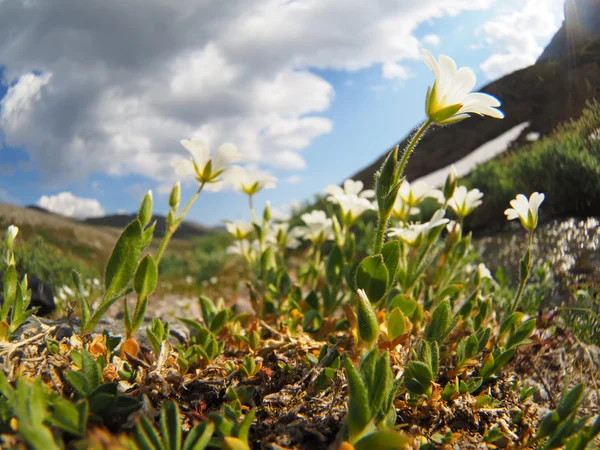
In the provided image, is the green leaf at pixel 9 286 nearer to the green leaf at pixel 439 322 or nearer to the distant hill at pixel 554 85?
the green leaf at pixel 439 322

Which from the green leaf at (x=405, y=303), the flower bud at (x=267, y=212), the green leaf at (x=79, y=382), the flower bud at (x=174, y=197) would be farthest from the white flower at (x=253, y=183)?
the green leaf at (x=79, y=382)

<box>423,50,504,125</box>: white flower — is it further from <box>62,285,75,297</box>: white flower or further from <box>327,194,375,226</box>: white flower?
<box>62,285,75,297</box>: white flower

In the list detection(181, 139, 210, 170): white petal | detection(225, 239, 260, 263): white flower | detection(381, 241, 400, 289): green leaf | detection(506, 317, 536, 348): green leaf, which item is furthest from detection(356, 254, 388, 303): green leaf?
detection(225, 239, 260, 263): white flower

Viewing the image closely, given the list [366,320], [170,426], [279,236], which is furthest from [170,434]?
[279,236]

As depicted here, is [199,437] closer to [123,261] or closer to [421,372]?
[421,372]

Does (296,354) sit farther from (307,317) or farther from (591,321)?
Answer: (591,321)

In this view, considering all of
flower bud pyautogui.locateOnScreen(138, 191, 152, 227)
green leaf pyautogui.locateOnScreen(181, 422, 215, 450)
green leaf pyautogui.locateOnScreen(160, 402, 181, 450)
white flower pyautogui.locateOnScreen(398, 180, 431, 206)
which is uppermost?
flower bud pyautogui.locateOnScreen(138, 191, 152, 227)

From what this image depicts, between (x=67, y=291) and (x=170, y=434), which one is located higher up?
(x=67, y=291)
